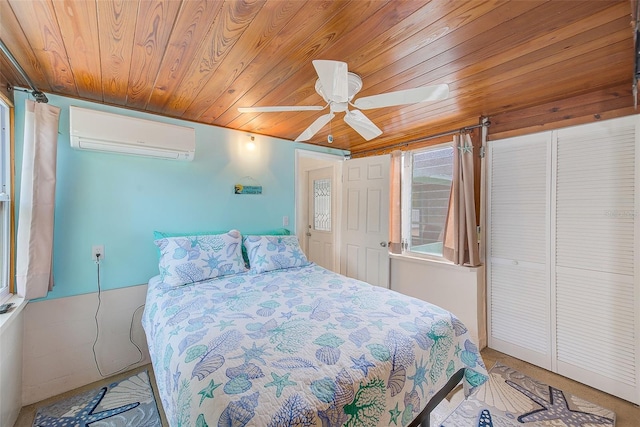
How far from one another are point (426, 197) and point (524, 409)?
1.98 metres

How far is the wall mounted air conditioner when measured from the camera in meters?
1.84

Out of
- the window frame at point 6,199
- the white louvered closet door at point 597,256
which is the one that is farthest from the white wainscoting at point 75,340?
the white louvered closet door at point 597,256

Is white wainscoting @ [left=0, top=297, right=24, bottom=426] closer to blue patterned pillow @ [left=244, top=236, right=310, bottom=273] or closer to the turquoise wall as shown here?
the turquoise wall

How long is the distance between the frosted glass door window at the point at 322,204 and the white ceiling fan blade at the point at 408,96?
260 cm

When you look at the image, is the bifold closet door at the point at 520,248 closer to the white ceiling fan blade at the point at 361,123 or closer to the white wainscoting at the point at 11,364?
the white ceiling fan blade at the point at 361,123

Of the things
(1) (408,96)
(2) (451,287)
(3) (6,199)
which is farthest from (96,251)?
(2) (451,287)

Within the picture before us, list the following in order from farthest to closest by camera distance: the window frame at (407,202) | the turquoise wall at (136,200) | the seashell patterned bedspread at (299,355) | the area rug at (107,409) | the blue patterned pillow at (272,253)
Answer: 1. the window frame at (407,202)
2. the blue patterned pillow at (272,253)
3. the turquoise wall at (136,200)
4. the area rug at (107,409)
5. the seashell patterned bedspread at (299,355)

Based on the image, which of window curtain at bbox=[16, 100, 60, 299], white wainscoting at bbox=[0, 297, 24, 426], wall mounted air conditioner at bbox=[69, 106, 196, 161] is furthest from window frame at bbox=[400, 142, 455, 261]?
white wainscoting at bbox=[0, 297, 24, 426]

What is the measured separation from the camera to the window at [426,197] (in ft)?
9.21

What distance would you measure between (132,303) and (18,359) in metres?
0.66

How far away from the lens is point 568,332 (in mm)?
2049

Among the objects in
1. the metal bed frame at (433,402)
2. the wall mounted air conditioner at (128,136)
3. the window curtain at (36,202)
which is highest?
the wall mounted air conditioner at (128,136)

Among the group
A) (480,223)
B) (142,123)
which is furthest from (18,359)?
(480,223)

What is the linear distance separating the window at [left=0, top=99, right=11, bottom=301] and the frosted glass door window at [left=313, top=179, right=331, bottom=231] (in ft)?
10.7
